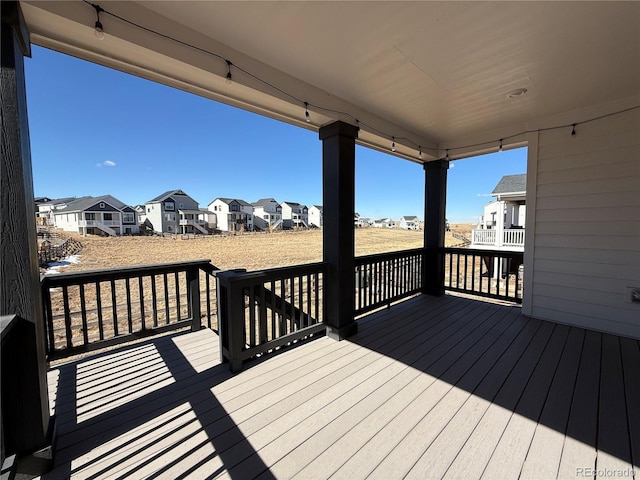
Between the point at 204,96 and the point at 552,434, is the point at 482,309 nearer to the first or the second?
the point at 552,434

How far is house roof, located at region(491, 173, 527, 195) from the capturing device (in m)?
8.97

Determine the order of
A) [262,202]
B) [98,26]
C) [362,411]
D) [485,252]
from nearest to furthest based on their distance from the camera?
[98,26] < [362,411] < [485,252] < [262,202]

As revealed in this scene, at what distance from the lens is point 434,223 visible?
14.0 feet

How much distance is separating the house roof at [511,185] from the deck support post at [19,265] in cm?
1106

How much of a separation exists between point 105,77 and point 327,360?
13.9ft

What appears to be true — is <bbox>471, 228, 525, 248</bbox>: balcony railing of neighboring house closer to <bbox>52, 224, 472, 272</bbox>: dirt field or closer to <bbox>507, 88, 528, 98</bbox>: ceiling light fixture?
<bbox>52, 224, 472, 272</bbox>: dirt field

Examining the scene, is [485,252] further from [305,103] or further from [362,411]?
[305,103]

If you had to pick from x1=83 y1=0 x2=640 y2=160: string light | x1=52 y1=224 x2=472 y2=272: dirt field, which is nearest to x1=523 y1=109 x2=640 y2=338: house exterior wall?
x1=83 y1=0 x2=640 y2=160: string light

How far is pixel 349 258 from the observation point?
2887mm

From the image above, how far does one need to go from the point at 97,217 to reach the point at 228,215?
12.9m

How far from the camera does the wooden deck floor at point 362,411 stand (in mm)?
1314

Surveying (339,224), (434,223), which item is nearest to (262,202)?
(434,223)

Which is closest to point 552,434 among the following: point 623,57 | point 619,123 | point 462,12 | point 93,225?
point 462,12

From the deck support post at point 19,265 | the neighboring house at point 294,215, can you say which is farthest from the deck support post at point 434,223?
the neighboring house at point 294,215
